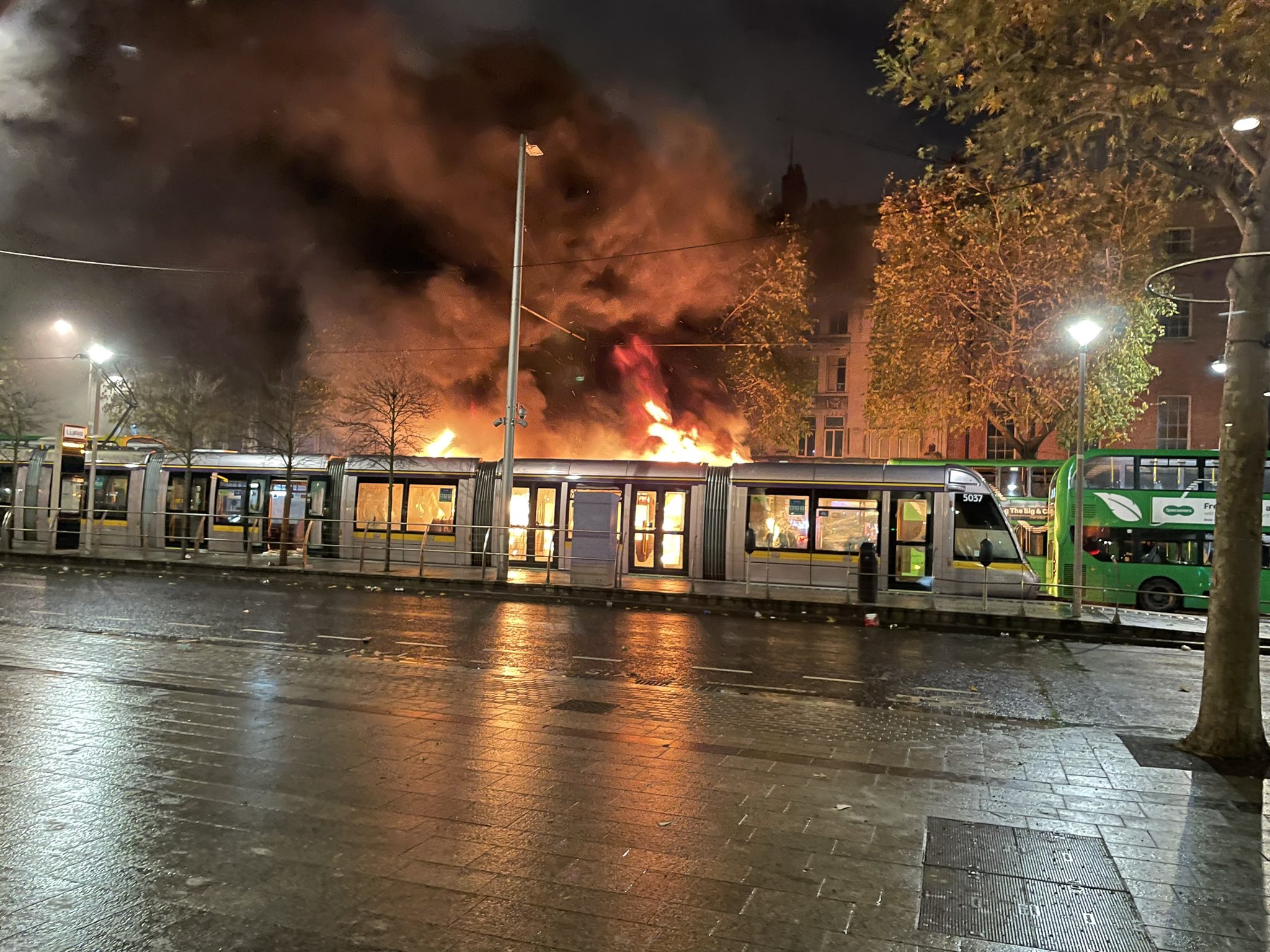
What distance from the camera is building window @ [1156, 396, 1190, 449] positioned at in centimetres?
3056

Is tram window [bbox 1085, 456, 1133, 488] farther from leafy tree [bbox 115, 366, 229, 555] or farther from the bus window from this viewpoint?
leafy tree [bbox 115, 366, 229, 555]

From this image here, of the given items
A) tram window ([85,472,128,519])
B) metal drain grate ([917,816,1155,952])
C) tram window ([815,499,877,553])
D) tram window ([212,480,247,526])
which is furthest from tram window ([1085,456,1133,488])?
tram window ([85,472,128,519])

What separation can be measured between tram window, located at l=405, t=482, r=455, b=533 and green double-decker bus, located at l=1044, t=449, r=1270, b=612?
13285 mm

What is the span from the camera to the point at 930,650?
1156 centimetres

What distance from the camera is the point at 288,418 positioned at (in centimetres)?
2394

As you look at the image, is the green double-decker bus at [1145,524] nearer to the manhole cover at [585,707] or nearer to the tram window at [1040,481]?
the tram window at [1040,481]

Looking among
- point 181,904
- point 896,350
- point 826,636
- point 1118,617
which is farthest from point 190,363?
point 181,904

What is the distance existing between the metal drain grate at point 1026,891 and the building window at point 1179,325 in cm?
3154

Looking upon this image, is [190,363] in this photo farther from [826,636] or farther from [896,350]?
[826,636]

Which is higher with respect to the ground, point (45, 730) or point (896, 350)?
point (896, 350)

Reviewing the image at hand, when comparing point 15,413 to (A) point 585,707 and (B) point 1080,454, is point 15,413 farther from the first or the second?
(B) point 1080,454

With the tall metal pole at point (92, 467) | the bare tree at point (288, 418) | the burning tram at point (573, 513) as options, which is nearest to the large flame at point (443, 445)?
the bare tree at point (288, 418)

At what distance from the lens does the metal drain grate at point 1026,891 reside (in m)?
3.41

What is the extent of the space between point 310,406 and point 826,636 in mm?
17967
